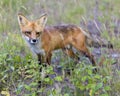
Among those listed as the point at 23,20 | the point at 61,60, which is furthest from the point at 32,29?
the point at 61,60

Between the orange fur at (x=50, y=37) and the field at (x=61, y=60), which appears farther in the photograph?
the orange fur at (x=50, y=37)

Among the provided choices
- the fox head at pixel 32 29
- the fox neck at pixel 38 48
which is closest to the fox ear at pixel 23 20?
the fox head at pixel 32 29

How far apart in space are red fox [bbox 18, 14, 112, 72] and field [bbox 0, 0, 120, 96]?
0.17m

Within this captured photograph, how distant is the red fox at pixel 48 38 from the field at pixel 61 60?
167 millimetres

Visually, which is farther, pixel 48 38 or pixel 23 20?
pixel 48 38

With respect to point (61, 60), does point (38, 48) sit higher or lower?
higher

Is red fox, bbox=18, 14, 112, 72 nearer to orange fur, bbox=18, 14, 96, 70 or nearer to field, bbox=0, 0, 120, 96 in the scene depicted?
orange fur, bbox=18, 14, 96, 70

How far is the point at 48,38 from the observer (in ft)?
20.2

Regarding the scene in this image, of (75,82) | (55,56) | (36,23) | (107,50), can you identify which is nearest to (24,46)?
(55,56)

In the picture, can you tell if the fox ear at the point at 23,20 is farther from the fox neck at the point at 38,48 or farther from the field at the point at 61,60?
the field at the point at 61,60

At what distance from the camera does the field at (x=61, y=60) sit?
510cm

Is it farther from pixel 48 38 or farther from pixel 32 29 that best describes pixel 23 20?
pixel 48 38

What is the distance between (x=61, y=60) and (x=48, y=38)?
0.52 m

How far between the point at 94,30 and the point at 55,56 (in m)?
1.69
